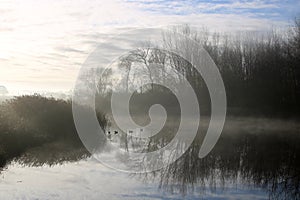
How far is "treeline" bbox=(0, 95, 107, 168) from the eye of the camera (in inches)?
594

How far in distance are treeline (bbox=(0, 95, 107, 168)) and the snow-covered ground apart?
1.68 meters

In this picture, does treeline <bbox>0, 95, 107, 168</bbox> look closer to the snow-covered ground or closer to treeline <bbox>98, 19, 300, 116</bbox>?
the snow-covered ground

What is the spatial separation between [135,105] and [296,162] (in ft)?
99.4

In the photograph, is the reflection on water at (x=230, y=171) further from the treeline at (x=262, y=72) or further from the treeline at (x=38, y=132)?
the treeline at (x=262, y=72)

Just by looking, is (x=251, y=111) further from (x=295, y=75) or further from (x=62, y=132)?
(x=62, y=132)

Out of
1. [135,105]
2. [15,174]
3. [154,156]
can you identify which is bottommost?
[135,105]

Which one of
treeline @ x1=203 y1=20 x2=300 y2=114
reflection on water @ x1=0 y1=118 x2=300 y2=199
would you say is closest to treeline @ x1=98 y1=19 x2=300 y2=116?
treeline @ x1=203 y1=20 x2=300 y2=114

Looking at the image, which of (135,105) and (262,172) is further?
(135,105)

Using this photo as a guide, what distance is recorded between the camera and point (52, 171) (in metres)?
12.6

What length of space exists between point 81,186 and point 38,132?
9.92 meters

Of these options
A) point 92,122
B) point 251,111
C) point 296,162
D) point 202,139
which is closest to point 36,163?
point 296,162

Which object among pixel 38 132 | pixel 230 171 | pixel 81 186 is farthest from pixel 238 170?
pixel 38 132

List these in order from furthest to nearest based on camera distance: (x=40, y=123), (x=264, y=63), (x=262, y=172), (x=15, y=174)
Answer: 1. (x=264, y=63)
2. (x=40, y=123)
3. (x=262, y=172)
4. (x=15, y=174)

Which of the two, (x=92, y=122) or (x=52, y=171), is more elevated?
(x=52, y=171)
